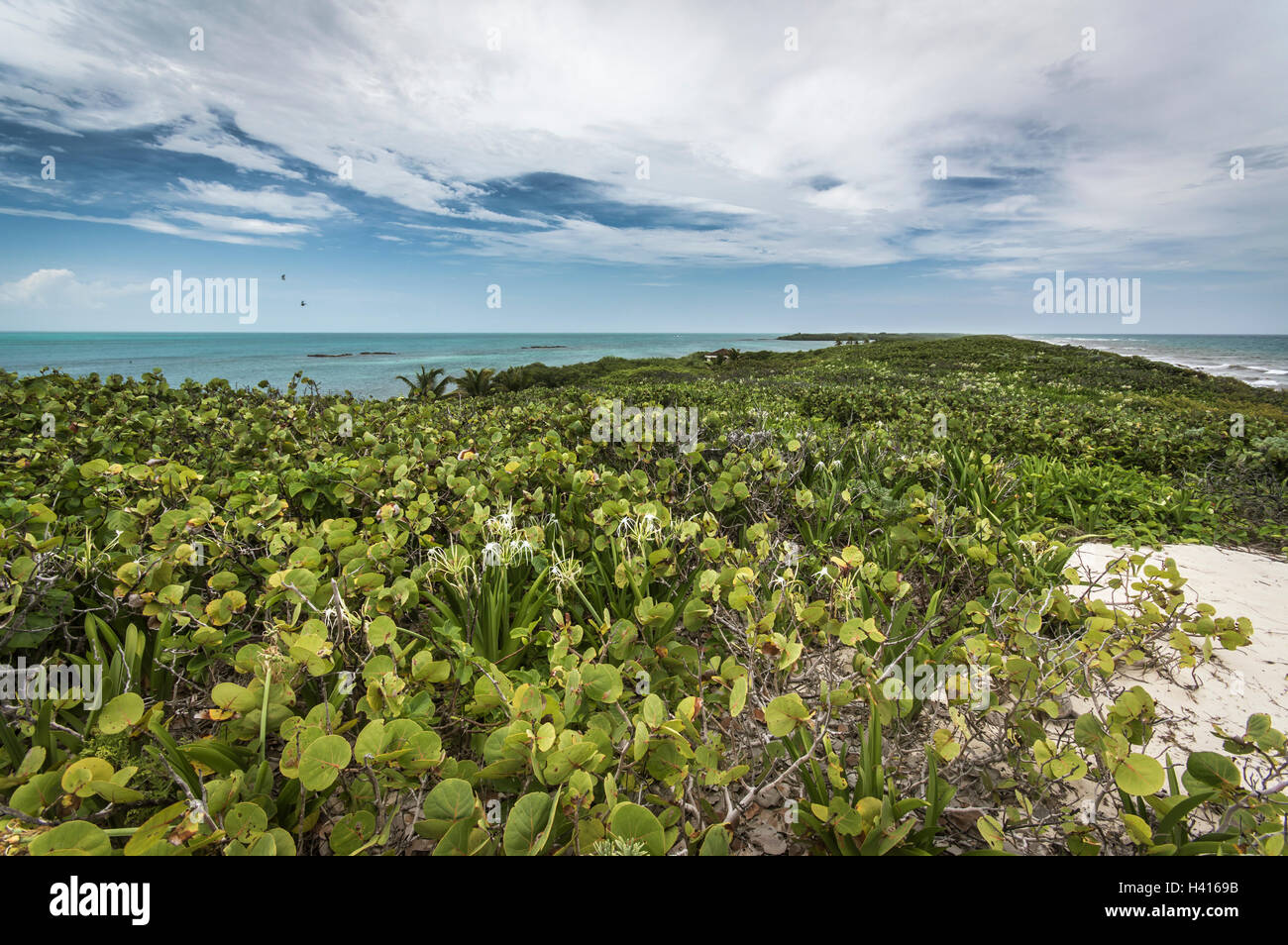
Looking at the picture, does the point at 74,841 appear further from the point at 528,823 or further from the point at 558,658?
the point at 558,658

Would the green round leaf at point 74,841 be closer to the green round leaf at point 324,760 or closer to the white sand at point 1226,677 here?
the green round leaf at point 324,760

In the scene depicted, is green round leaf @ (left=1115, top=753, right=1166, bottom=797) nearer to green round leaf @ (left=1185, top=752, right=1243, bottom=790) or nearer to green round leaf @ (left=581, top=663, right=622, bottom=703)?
green round leaf @ (left=1185, top=752, right=1243, bottom=790)

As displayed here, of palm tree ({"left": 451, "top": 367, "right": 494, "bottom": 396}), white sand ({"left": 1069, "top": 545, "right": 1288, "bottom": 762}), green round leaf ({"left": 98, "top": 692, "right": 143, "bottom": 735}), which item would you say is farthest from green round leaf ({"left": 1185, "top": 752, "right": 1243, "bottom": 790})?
palm tree ({"left": 451, "top": 367, "right": 494, "bottom": 396})

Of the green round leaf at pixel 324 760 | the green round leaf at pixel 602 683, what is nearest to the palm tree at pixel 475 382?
the green round leaf at pixel 602 683

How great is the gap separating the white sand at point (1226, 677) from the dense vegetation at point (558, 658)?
14 cm

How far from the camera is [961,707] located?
194 centimetres

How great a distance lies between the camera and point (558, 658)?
1782mm

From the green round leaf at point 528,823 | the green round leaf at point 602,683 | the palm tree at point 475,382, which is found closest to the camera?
the green round leaf at point 528,823

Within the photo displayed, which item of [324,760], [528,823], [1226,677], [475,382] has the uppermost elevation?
[475,382]

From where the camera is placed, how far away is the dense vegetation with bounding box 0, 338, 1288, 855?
4.42 feet

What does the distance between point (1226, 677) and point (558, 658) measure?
3211 millimetres

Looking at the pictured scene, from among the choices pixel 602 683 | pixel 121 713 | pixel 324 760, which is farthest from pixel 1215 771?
pixel 121 713

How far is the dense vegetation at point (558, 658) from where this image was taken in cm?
135
